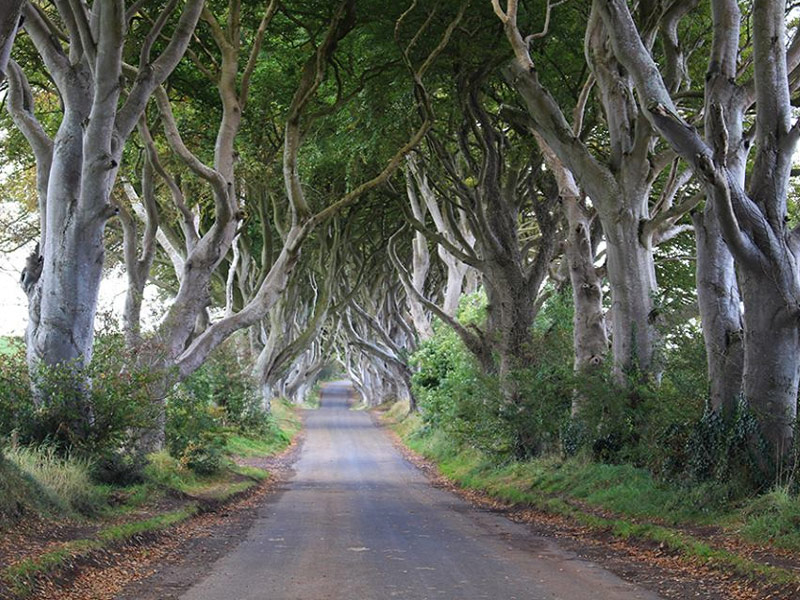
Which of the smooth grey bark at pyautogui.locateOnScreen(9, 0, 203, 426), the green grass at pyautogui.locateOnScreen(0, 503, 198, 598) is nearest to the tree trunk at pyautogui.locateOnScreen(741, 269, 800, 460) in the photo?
the green grass at pyautogui.locateOnScreen(0, 503, 198, 598)

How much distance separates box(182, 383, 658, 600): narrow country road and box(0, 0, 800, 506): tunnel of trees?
2.78m

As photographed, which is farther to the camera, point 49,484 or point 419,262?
point 419,262

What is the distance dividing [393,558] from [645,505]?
4290mm

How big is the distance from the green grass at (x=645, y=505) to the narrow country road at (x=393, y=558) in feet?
3.40

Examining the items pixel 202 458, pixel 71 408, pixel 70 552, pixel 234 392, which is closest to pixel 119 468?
pixel 71 408

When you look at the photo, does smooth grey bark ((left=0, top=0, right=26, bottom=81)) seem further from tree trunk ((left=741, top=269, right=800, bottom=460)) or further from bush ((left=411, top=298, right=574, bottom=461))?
bush ((left=411, top=298, right=574, bottom=461))

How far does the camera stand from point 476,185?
2155 cm

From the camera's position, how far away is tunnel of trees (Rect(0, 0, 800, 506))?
11.8 m

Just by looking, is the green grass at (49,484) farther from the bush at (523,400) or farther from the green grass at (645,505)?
the bush at (523,400)

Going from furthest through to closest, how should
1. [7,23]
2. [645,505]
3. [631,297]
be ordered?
[631,297] → [645,505] → [7,23]

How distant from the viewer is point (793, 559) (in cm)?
880

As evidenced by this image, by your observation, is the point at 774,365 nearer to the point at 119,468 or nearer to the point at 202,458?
the point at 119,468

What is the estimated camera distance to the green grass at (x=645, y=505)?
9.63 metres

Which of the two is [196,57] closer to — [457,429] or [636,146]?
[636,146]
